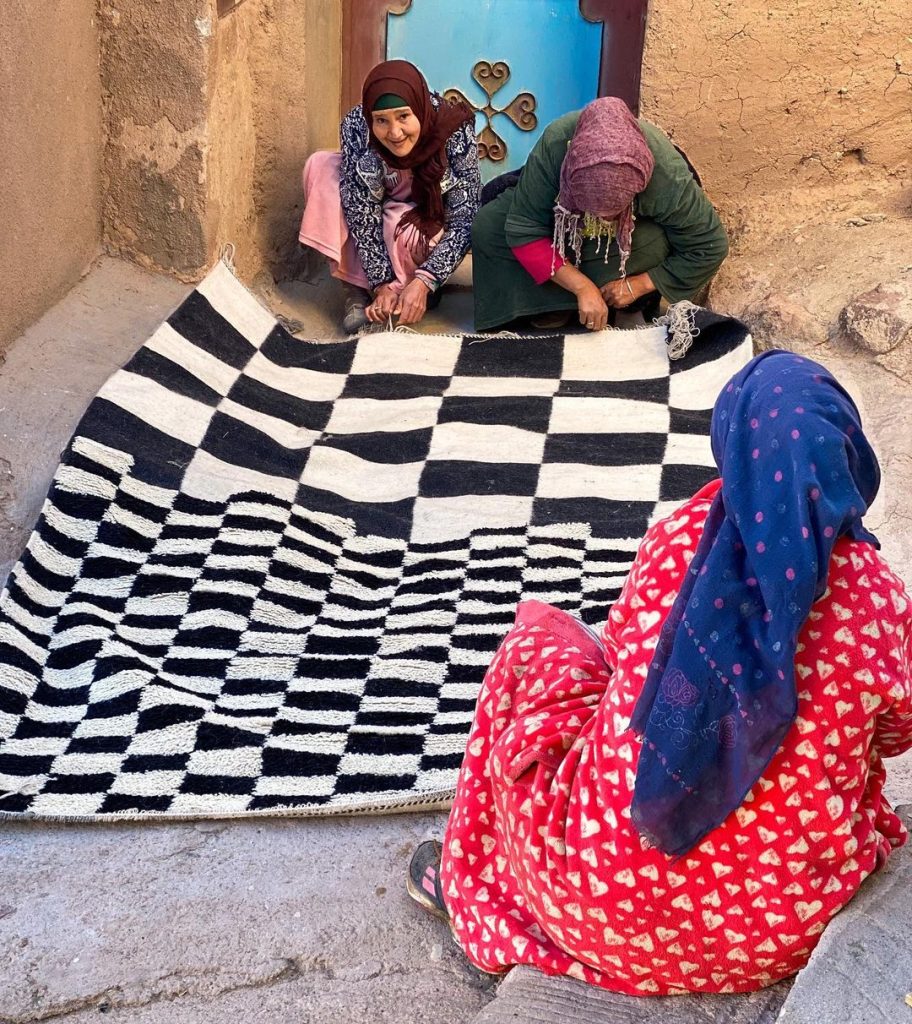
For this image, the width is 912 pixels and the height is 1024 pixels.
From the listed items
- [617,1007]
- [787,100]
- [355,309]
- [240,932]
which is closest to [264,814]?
[240,932]

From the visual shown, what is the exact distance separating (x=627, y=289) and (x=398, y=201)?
85cm

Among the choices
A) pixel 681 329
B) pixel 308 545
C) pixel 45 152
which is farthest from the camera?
pixel 681 329

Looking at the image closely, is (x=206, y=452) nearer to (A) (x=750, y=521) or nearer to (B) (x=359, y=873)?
(B) (x=359, y=873)

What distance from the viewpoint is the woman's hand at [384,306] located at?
4.12 metres

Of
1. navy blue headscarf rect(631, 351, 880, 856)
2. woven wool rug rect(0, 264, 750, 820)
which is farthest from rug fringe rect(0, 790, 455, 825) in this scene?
navy blue headscarf rect(631, 351, 880, 856)

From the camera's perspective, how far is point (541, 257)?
12.9 feet

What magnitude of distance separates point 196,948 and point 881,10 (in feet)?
11.6

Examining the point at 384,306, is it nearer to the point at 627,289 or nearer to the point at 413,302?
the point at 413,302

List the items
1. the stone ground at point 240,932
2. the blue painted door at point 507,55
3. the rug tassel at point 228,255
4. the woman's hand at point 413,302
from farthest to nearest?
1. the blue painted door at point 507,55
2. the woman's hand at point 413,302
3. the rug tassel at point 228,255
4. the stone ground at point 240,932

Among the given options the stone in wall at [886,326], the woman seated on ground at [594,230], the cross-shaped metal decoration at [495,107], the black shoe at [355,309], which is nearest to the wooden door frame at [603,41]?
the cross-shaped metal decoration at [495,107]

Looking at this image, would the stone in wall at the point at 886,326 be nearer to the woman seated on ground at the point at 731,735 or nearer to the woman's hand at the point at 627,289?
the woman's hand at the point at 627,289

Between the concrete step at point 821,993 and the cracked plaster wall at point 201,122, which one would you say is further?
the cracked plaster wall at point 201,122

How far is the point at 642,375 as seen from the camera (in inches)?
147

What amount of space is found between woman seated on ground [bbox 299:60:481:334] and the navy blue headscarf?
2796mm
